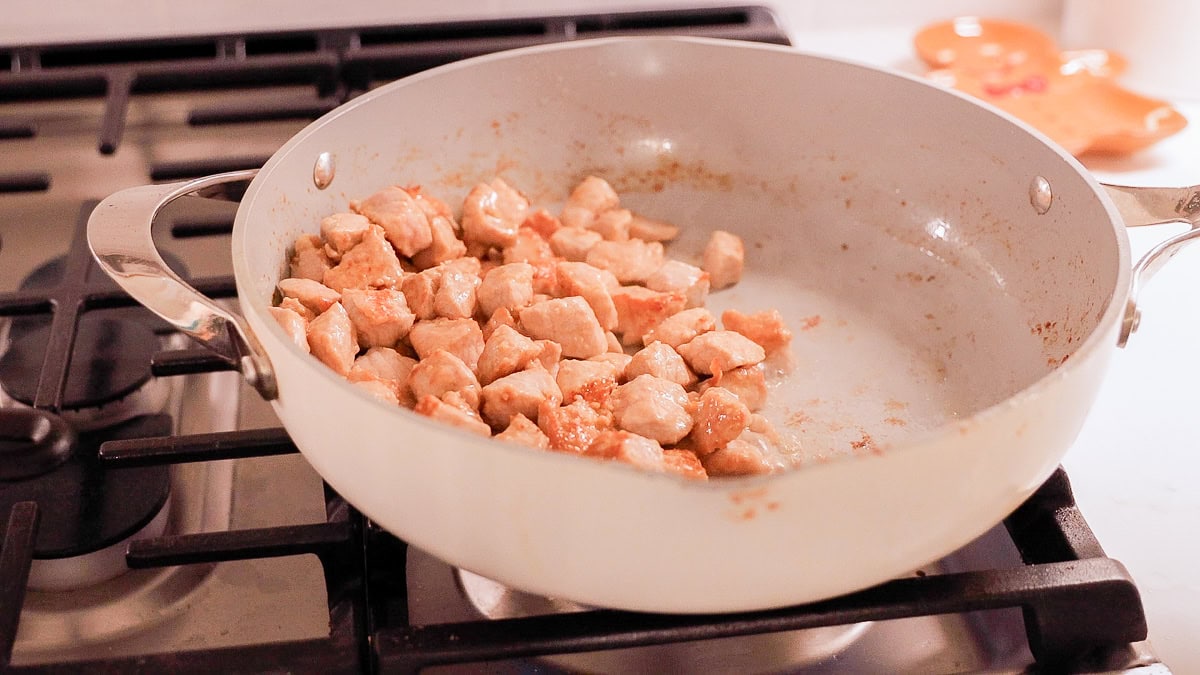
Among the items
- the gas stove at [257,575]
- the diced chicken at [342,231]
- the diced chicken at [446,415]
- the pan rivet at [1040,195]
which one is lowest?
the gas stove at [257,575]

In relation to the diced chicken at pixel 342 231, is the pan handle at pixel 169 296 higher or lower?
higher

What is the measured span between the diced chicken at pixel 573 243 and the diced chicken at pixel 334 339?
0.24 m

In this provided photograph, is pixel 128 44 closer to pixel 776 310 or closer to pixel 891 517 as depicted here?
pixel 776 310

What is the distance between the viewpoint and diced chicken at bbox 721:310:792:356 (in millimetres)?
889

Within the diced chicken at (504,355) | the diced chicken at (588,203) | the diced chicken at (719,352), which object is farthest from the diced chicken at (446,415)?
the diced chicken at (588,203)

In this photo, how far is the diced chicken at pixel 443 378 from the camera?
0.77 metres

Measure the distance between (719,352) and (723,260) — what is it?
151mm

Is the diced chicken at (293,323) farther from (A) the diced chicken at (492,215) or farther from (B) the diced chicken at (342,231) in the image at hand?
(A) the diced chicken at (492,215)

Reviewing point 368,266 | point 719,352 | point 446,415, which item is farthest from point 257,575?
point 719,352

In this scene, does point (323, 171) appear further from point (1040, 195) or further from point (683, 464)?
point (1040, 195)

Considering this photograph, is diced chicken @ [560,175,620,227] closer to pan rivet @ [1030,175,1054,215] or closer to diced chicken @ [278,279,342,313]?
diced chicken @ [278,279,342,313]

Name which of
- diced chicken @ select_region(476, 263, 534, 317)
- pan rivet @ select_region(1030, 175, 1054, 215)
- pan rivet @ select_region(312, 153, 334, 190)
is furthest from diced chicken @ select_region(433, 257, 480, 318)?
pan rivet @ select_region(1030, 175, 1054, 215)

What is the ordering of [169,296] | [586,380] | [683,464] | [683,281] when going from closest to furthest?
[169,296]
[683,464]
[586,380]
[683,281]

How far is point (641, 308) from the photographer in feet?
3.01
